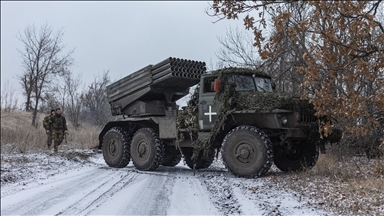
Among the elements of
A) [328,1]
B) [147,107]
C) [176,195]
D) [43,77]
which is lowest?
[176,195]

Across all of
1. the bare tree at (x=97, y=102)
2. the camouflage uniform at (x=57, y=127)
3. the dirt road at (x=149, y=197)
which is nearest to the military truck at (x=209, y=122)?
the dirt road at (x=149, y=197)

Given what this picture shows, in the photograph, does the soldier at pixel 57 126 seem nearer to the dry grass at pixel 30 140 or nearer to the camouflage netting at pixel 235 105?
the dry grass at pixel 30 140

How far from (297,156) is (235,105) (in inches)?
82.0

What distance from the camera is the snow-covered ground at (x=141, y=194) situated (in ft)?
19.4

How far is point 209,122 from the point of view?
31.6 feet

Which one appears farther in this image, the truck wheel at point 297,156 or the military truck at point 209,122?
the truck wheel at point 297,156

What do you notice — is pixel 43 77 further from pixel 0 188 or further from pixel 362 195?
pixel 362 195

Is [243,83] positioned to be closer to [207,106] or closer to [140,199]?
[207,106]

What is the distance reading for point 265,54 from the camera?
21.1 ft

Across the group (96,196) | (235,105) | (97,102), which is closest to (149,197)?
(96,196)

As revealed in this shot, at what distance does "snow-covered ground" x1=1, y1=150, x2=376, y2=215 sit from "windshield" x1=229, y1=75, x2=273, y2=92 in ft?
6.83

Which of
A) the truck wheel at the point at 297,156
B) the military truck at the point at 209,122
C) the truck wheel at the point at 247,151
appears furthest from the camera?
the truck wheel at the point at 297,156

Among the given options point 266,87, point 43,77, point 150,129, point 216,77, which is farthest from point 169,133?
point 43,77

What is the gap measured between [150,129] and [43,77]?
14.1 metres
